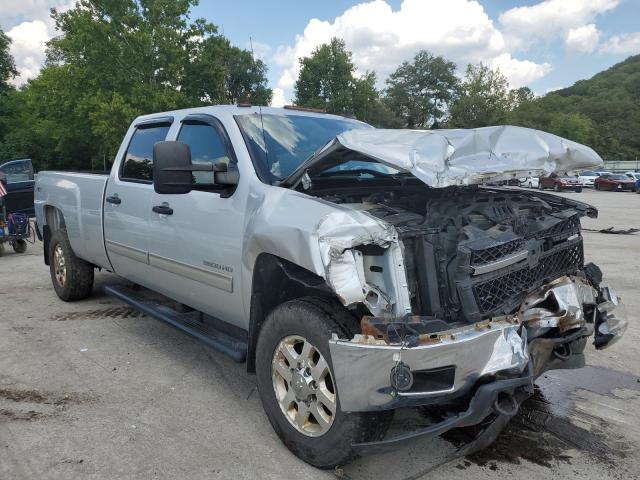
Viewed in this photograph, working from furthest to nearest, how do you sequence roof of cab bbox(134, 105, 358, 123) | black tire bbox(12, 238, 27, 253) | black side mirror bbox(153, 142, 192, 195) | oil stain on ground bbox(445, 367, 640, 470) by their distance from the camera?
black tire bbox(12, 238, 27, 253) → roof of cab bbox(134, 105, 358, 123) → black side mirror bbox(153, 142, 192, 195) → oil stain on ground bbox(445, 367, 640, 470)

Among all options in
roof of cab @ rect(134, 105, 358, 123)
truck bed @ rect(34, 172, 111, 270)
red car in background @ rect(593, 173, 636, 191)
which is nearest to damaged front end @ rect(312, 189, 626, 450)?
roof of cab @ rect(134, 105, 358, 123)

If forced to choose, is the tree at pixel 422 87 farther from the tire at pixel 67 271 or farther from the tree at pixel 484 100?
the tire at pixel 67 271

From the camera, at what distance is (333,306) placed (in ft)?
8.77

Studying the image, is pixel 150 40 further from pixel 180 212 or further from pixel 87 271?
pixel 180 212

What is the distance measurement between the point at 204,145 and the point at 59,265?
3420 mm

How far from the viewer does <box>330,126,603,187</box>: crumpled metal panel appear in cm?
258

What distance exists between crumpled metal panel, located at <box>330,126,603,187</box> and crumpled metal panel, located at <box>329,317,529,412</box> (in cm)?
73

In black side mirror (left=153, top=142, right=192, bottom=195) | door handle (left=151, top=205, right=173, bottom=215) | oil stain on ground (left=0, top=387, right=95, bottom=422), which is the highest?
black side mirror (left=153, top=142, right=192, bottom=195)

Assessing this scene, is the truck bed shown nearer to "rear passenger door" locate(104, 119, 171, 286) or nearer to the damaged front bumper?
"rear passenger door" locate(104, 119, 171, 286)

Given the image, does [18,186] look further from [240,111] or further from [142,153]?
[240,111]

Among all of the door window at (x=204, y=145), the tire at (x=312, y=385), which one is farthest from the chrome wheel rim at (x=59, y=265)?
the tire at (x=312, y=385)

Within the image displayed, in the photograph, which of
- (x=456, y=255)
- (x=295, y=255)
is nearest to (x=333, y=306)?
(x=295, y=255)

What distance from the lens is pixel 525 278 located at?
2.97 m

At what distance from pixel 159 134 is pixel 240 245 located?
1.80m
